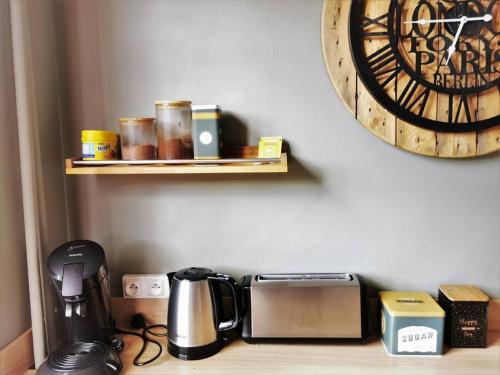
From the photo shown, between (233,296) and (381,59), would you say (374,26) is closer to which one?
(381,59)

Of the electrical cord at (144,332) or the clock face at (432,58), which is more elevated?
the clock face at (432,58)

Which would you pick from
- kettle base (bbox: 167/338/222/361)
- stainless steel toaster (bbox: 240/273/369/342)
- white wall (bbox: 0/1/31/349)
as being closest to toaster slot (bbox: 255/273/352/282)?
stainless steel toaster (bbox: 240/273/369/342)

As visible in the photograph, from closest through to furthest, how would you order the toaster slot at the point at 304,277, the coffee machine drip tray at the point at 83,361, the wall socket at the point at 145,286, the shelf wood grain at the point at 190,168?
the coffee machine drip tray at the point at 83,361
the shelf wood grain at the point at 190,168
the toaster slot at the point at 304,277
the wall socket at the point at 145,286

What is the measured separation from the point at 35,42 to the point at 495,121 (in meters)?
1.46

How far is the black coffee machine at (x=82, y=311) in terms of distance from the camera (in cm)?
123

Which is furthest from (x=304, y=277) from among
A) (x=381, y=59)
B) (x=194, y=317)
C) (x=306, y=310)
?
(x=381, y=59)

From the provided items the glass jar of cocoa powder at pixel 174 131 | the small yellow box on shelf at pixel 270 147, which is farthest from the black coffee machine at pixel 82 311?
the small yellow box on shelf at pixel 270 147

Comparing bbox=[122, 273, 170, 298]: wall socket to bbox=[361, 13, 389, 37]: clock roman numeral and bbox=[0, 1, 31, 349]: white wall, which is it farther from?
bbox=[361, 13, 389, 37]: clock roman numeral

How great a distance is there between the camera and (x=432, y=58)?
140 cm

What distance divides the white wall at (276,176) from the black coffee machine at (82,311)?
10.4 inches

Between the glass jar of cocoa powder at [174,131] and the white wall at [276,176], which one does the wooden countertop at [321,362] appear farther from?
the glass jar of cocoa powder at [174,131]

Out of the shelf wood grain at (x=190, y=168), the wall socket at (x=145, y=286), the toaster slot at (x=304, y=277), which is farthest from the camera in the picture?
the wall socket at (x=145, y=286)

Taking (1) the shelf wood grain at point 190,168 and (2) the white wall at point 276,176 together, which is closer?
(1) the shelf wood grain at point 190,168

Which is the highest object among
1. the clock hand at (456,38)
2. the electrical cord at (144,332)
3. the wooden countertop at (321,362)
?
the clock hand at (456,38)
